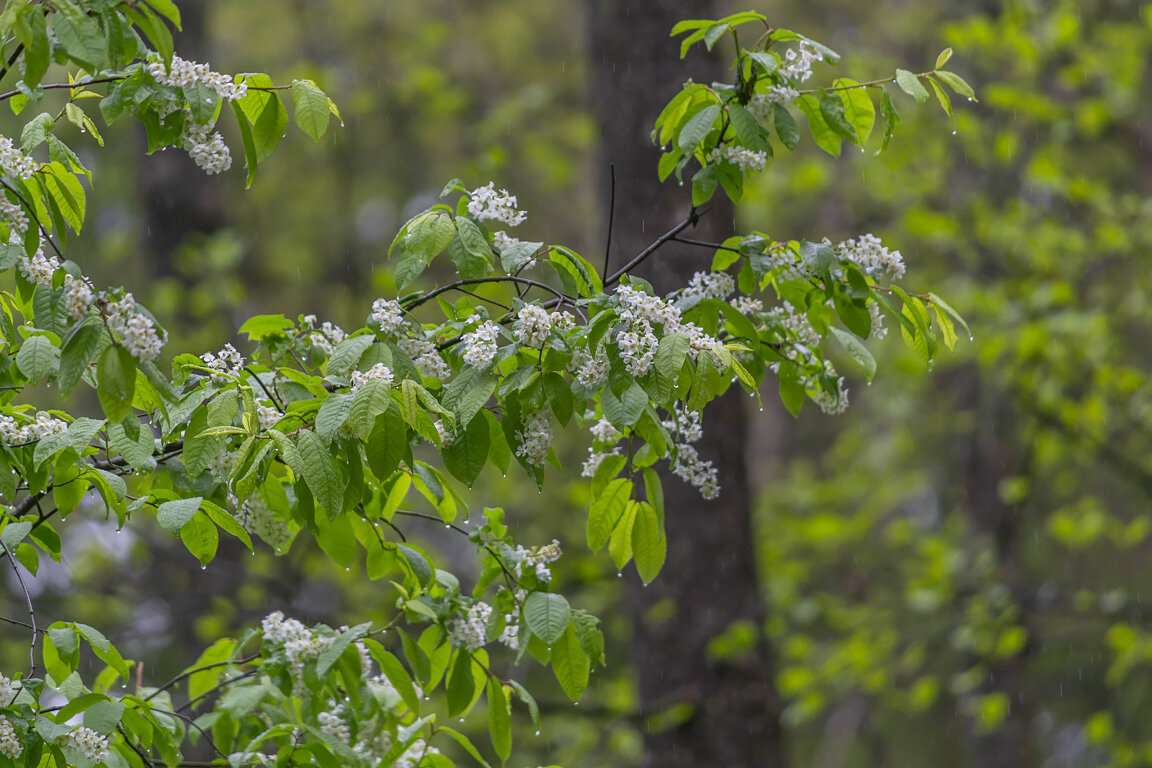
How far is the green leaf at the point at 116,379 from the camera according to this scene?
4.94 ft

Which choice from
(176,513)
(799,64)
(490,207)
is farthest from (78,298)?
(799,64)

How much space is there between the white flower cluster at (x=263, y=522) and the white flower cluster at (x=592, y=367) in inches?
23.0

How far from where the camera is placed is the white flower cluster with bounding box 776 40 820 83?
214cm

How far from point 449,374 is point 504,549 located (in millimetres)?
436

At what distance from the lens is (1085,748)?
10.9 meters

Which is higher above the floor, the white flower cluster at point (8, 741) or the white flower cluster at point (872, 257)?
the white flower cluster at point (872, 257)

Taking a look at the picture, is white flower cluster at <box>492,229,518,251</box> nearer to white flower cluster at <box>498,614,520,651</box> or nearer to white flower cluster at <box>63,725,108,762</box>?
white flower cluster at <box>498,614,520,651</box>

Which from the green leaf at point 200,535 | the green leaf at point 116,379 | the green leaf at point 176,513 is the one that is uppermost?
the green leaf at point 116,379

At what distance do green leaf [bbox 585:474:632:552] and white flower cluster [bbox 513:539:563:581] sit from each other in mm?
81

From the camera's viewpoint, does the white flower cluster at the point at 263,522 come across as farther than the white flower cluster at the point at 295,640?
No

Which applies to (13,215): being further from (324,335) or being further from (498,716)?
(498,716)

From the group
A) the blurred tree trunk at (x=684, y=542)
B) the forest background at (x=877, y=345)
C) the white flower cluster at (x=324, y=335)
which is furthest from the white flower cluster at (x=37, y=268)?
the blurred tree trunk at (x=684, y=542)

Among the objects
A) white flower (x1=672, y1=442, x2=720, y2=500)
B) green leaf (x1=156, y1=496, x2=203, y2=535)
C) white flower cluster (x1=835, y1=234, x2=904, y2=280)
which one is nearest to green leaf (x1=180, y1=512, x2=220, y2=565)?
green leaf (x1=156, y1=496, x2=203, y2=535)

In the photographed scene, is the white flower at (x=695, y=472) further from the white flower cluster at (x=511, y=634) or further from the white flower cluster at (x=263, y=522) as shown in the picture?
the white flower cluster at (x=263, y=522)
